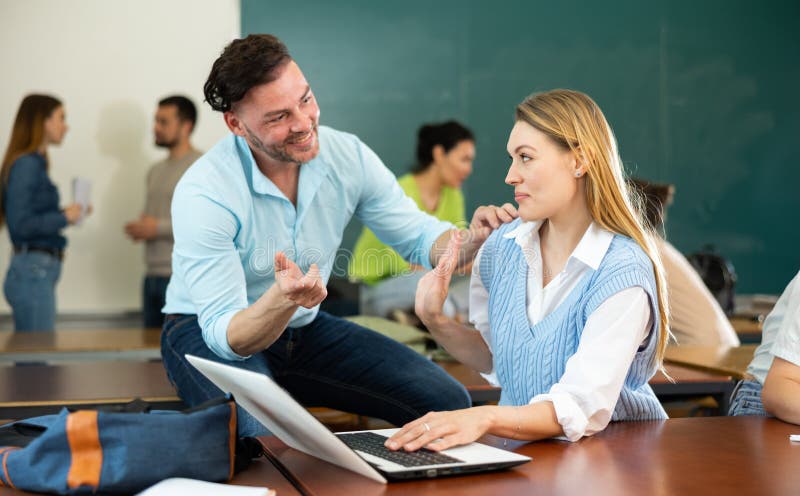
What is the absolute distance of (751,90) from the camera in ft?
19.8

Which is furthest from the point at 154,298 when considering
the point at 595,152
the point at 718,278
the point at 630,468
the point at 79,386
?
the point at 630,468

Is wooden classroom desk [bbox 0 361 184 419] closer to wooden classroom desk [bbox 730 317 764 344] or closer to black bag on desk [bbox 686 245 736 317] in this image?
wooden classroom desk [bbox 730 317 764 344]

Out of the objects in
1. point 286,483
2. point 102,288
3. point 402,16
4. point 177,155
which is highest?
point 402,16

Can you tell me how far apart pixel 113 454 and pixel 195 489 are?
4.6 inches

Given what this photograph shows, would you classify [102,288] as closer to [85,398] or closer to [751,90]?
[85,398]

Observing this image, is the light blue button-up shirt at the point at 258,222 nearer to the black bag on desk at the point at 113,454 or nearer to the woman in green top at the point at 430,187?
the black bag on desk at the point at 113,454

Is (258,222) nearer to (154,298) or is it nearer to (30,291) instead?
(30,291)

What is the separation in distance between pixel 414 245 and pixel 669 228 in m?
3.78

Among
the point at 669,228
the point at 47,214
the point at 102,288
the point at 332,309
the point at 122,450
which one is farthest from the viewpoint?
the point at 669,228

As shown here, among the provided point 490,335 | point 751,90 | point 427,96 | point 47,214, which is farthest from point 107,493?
point 751,90

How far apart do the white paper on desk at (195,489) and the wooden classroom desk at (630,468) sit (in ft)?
0.26

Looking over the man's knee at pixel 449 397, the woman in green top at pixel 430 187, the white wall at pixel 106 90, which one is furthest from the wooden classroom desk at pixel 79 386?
the white wall at pixel 106 90

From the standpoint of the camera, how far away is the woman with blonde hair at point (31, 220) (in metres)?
4.17

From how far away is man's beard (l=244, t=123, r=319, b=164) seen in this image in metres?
2.26
